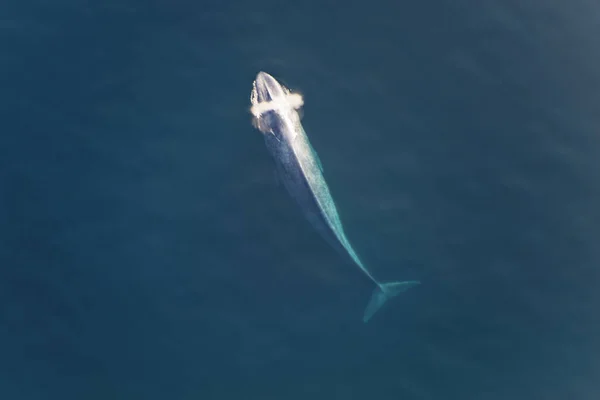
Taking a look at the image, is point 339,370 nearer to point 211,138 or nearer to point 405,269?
point 405,269

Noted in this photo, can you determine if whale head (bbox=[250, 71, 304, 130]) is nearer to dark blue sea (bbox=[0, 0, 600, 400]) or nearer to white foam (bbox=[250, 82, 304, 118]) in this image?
white foam (bbox=[250, 82, 304, 118])

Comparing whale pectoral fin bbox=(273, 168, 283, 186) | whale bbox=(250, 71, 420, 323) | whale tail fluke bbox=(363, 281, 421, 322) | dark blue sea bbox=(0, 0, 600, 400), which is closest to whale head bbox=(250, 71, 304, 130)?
whale bbox=(250, 71, 420, 323)

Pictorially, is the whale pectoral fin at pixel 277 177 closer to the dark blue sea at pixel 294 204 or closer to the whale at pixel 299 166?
the whale at pixel 299 166

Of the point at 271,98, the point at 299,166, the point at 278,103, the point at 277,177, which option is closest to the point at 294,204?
the point at 277,177

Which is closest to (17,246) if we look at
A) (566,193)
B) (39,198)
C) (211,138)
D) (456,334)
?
(39,198)

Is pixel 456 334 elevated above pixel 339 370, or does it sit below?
above

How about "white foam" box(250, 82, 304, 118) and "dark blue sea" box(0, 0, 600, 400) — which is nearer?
"dark blue sea" box(0, 0, 600, 400)
